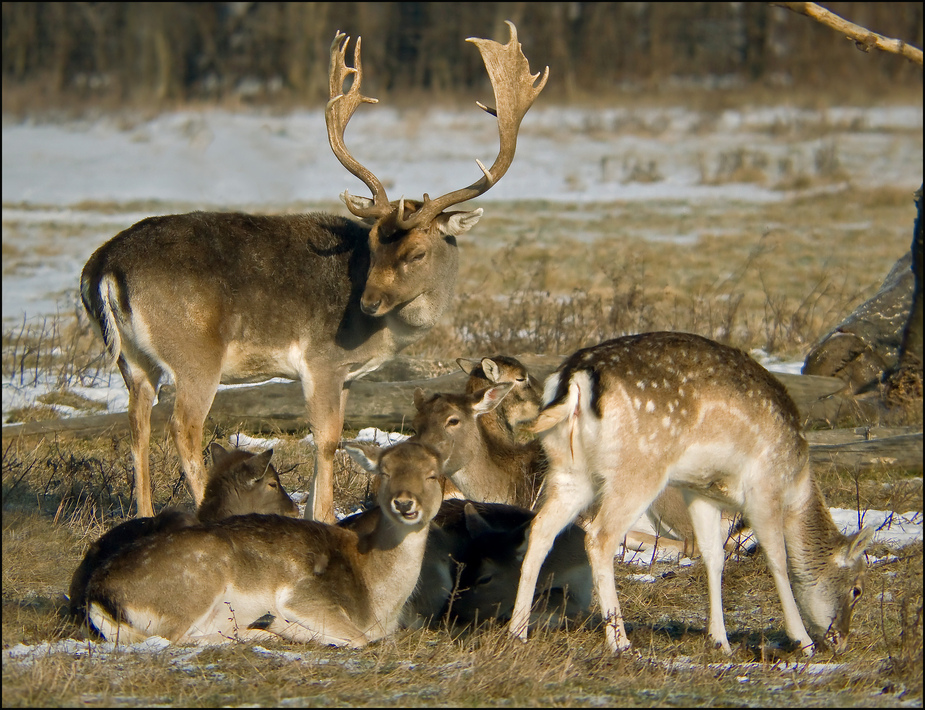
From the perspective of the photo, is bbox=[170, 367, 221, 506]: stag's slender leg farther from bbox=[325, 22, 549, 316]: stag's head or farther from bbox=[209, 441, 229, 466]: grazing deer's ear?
bbox=[325, 22, 549, 316]: stag's head

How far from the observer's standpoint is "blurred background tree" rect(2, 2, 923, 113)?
124 feet

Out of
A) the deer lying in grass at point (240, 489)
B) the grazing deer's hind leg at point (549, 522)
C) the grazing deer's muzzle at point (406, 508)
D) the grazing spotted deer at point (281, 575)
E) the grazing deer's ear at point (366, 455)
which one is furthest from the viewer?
the deer lying in grass at point (240, 489)

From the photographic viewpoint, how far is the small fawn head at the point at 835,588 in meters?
5.75

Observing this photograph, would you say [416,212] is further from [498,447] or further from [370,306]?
[498,447]

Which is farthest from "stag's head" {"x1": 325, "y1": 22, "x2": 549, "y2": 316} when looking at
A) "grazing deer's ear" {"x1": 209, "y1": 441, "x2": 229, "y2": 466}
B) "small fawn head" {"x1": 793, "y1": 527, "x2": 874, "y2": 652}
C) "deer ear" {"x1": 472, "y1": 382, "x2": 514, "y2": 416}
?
"small fawn head" {"x1": 793, "y1": 527, "x2": 874, "y2": 652}

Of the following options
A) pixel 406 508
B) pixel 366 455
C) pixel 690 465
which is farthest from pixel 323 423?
pixel 690 465

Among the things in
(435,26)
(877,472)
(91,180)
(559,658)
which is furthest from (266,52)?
(559,658)

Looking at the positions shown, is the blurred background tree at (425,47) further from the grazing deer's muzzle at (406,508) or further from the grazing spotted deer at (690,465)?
the grazing deer's muzzle at (406,508)

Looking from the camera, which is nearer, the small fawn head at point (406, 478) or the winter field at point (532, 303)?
the winter field at point (532, 303)

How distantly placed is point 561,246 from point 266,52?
899 inches

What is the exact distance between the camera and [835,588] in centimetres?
580

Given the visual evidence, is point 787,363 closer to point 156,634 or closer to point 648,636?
point 648,636

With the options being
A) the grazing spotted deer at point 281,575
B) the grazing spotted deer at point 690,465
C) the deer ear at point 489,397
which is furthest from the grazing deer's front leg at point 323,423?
the grazing spotted deer at point 690,465

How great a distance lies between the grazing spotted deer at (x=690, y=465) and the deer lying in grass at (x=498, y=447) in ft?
3.67
